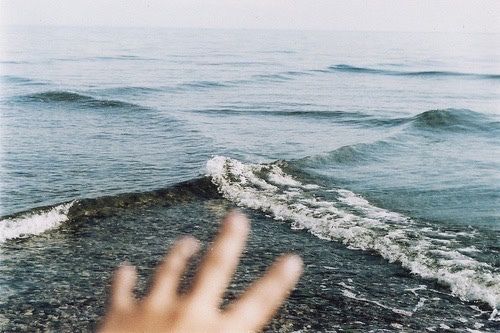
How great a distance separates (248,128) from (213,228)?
10.9m

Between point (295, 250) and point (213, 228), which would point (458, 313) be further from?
point (213, 228)

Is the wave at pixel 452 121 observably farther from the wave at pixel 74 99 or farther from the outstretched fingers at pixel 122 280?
the outstretched fingers at pixel 122 280

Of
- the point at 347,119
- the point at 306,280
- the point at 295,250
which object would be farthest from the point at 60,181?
the point at 347,119

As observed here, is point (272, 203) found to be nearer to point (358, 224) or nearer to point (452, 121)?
point (358, 224)

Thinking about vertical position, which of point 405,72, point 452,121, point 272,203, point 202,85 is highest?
point 405,72

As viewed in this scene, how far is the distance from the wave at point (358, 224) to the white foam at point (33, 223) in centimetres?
333

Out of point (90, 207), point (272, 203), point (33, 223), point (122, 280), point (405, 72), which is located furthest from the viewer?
point (405, 72)

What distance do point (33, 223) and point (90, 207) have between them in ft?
3.93

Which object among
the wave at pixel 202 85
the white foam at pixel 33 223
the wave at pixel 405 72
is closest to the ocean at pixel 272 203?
the white foam at pixel 33 223

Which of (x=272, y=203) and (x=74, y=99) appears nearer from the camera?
(x=272, y=203)

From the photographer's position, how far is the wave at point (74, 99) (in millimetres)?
24286

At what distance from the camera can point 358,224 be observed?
A: 356 inches

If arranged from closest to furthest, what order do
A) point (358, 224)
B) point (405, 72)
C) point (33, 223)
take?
1. point (33, 223)
2. point (358, 224)
3. point (405, 72)

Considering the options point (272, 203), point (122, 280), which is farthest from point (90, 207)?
point (272, 203)
